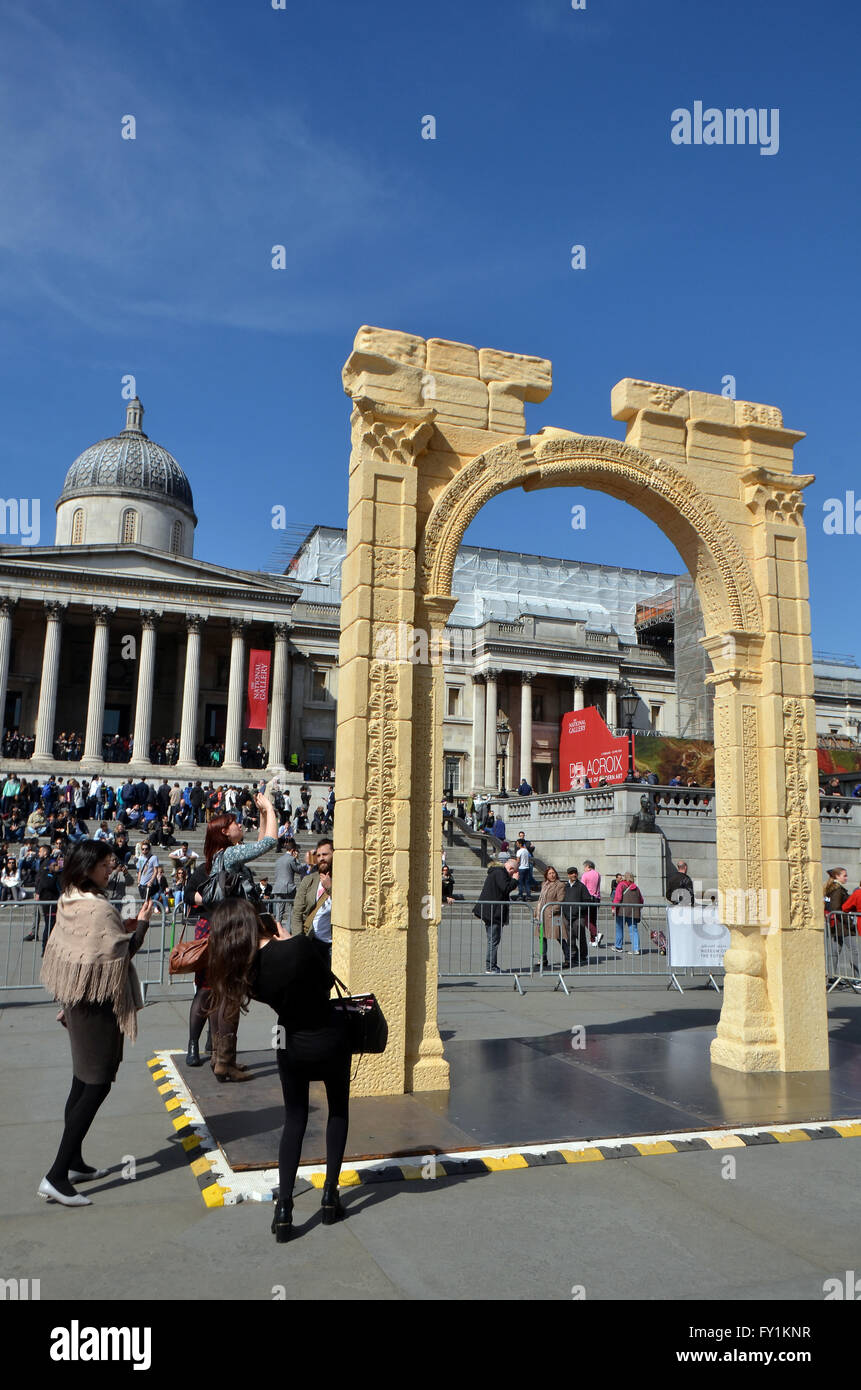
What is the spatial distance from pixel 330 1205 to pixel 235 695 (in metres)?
42.2

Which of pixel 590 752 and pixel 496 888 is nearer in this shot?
pixel 496 888

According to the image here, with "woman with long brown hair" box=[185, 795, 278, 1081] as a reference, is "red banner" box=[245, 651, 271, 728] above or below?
above

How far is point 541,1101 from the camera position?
22.7 feet

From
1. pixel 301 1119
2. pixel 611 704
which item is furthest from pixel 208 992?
pixel 611 704

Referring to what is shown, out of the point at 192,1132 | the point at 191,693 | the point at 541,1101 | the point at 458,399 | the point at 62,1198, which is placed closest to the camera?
the point at 62,1198

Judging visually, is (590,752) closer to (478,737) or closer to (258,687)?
(258,687)

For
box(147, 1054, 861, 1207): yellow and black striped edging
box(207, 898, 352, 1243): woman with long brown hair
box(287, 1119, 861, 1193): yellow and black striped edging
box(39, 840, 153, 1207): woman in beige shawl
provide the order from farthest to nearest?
box(287, 1119, 861, 1193): yellow and black striped edging < box(147, 1054, 861, 1207): yellow and black striped edging < box(39, 840, 153, 1207): woman in beige shawl < box(207, 898, 352, 1243): woman with long brown hair

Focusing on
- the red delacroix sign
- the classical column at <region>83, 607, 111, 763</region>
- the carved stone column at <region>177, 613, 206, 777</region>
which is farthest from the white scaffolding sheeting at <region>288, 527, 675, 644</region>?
the red delacroix sign

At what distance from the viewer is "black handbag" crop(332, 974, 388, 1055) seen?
15.6ft

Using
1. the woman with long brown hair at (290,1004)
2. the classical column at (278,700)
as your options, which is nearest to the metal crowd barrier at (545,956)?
the woman with long brown hair at (290,1004)

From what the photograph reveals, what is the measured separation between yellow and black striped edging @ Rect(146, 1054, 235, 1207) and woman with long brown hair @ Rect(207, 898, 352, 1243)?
0.71m

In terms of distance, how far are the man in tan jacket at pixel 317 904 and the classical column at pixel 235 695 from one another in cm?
3612

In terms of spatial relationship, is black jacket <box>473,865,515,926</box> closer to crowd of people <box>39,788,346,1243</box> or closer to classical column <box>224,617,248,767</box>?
crowd of people <box>39,788,346,1243</box>

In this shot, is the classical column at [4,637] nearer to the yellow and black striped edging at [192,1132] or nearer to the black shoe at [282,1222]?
the yellow and black striped edging at [192,1132]
